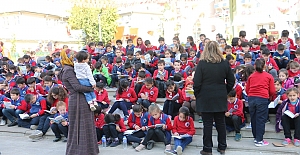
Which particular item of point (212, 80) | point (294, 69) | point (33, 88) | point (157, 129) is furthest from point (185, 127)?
point (33, 88)

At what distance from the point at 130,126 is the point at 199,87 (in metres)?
1.75

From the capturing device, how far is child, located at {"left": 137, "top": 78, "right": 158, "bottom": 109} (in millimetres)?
6220

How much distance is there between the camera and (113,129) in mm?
5457

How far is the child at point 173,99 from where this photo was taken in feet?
19.6

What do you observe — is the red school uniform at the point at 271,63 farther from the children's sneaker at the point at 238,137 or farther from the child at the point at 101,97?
the child at the point at 101,97

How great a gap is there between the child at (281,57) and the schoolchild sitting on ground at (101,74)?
438 centimetres

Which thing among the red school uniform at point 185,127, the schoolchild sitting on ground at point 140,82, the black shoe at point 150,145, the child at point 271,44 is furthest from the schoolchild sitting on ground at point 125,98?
the child at point 271,44

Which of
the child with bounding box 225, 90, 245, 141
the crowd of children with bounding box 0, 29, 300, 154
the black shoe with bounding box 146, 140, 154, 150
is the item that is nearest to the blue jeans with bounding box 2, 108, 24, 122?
the crowd of children with bounding box 0, 29, 300, 154

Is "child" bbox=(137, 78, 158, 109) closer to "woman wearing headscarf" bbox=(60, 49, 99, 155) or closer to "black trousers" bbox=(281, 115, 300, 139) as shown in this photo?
"woman wearing headscarf" bbox=(60, 49, 99, 155)

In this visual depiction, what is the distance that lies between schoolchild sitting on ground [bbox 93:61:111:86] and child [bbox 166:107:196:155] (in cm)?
366

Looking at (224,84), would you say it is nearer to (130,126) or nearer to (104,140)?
(130,126)

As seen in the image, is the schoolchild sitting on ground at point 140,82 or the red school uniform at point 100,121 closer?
the red school uniform at point 100,121

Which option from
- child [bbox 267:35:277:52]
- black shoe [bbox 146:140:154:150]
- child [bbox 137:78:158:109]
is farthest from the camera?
child [bbox 267:35:277:52]

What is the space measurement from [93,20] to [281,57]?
28.4 m
